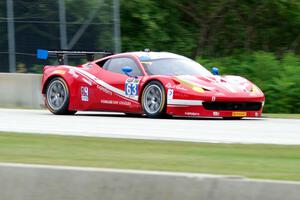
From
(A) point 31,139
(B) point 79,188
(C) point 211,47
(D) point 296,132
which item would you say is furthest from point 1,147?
(C) point 211,47

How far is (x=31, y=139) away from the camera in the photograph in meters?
11.4

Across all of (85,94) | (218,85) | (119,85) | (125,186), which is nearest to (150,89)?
(119,85)

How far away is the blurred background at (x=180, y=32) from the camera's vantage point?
75.8ft

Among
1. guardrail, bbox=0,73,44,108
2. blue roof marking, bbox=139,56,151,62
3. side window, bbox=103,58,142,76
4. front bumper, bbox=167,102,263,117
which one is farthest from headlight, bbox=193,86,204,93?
guardrail, bbox=0,73,44,108

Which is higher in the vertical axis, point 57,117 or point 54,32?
point 54,32

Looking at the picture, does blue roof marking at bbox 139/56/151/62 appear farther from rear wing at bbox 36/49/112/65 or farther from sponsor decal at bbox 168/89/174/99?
rear wing at bbox 36/49/112/65

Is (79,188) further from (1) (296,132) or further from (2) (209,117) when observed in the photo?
(2) (209,117)

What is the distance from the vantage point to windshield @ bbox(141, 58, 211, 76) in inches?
663

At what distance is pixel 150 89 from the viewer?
53.9 feet

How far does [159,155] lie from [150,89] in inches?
284

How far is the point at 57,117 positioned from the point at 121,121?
207 cm

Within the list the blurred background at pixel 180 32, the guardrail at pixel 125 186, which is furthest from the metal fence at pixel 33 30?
the guardrail at pixel 125 186

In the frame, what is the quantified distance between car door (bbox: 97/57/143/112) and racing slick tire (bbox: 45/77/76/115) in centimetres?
91

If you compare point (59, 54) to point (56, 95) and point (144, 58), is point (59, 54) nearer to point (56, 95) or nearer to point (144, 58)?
point (56, 95)
